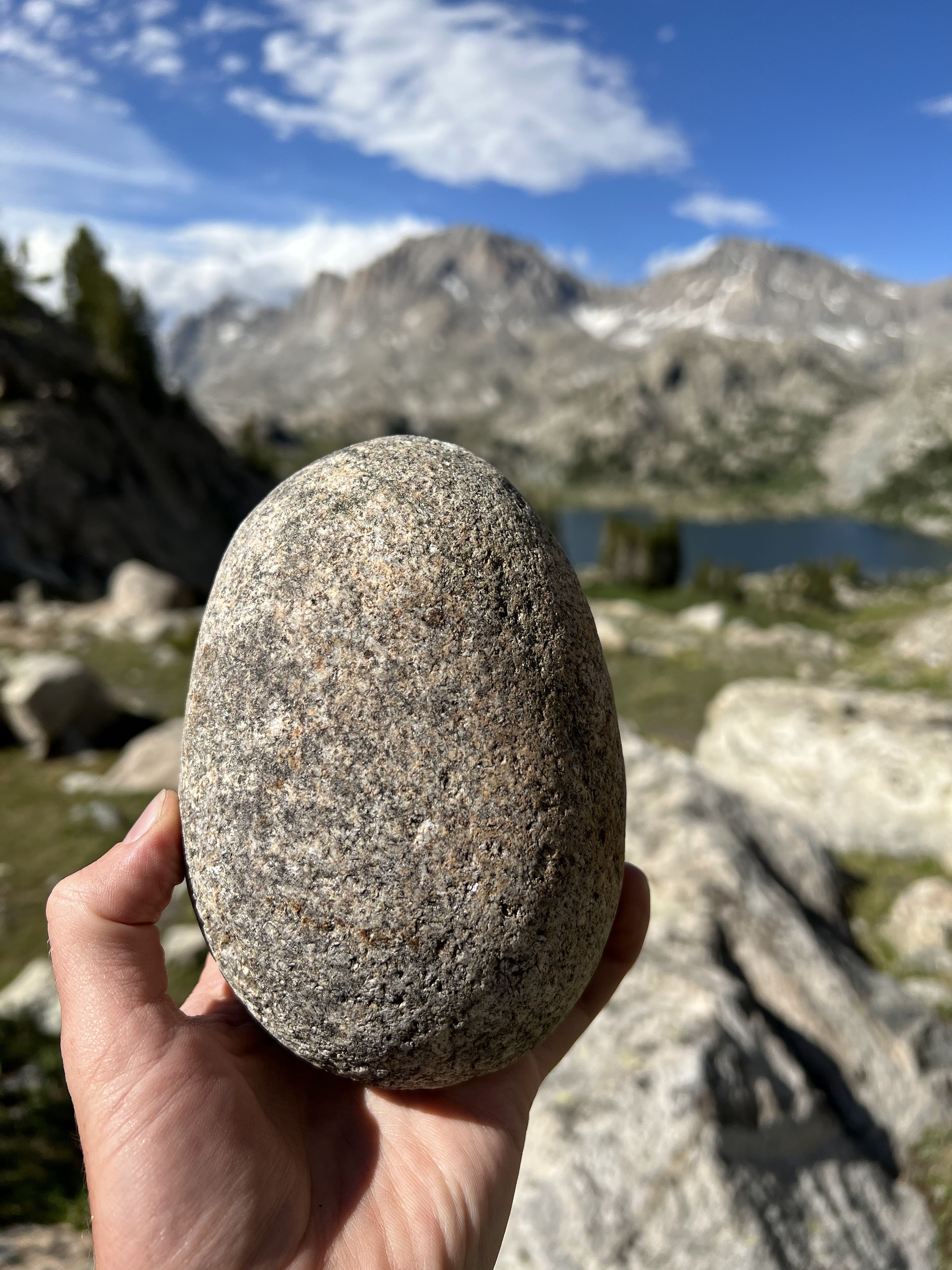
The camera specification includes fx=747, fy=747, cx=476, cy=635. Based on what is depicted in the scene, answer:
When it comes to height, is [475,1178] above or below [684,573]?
above

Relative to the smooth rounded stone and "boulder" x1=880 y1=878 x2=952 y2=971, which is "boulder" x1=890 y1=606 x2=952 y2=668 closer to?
"boulder" x1=880 y1=878 x2=952 y2=971

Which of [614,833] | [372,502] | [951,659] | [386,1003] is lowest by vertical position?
[951,659]

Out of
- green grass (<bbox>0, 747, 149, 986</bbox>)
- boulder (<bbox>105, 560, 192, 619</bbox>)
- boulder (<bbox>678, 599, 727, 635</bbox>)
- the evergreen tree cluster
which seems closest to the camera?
green grass (<bbox>0, 747, 149, 986</bbox>)

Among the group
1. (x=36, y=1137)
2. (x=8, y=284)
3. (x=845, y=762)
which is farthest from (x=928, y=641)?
(x=8, y=284)

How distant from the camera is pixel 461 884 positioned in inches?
132

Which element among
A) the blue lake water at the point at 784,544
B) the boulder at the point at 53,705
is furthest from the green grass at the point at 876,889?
the blue lake water at the point at 784,544

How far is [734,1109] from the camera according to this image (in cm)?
516

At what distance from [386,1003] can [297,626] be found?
175 cm

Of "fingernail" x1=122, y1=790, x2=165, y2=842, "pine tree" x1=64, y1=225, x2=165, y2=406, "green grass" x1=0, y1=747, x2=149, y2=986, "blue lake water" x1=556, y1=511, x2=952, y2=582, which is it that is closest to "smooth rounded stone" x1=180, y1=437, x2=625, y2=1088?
"fingernail" x1=122, y1=790, x2=165, y2=842

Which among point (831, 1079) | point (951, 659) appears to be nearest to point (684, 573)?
point (951, 659)

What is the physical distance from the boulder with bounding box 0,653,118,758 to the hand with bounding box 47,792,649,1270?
39.5 ft

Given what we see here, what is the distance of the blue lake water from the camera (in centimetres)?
10694

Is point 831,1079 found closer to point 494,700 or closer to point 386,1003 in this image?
point 386,1003

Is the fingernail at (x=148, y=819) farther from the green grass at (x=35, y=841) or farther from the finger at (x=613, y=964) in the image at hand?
the green grass at (x=35, y=841)
